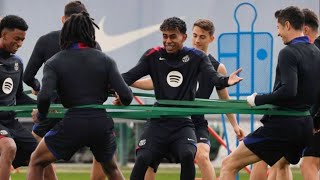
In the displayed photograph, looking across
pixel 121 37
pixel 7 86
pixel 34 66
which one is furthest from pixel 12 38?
pixel 121 37

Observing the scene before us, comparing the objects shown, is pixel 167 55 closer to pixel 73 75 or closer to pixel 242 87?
pixel 73 75

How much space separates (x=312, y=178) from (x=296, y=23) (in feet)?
5.06

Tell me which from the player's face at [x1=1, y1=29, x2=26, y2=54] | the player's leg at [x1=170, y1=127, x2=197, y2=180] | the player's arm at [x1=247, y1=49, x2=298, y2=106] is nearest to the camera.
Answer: the player's arm at [x1=247, y1=49, x2=298, y2=106]

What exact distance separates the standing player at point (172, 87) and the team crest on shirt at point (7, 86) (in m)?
1.50

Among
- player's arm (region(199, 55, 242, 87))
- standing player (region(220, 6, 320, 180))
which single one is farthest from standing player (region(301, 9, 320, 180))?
player's arm (region(199, 55, 242, 87))

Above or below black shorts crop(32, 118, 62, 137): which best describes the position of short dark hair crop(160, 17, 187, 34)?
above

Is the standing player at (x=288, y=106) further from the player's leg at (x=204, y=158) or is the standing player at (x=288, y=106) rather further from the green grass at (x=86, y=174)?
the green grass at (x=86, y=174)

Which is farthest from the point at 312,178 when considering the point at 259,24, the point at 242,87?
the point at 259,24

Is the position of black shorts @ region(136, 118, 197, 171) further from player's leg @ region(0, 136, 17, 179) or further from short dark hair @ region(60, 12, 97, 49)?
player's leg @ region(0, 136, 17, 179)

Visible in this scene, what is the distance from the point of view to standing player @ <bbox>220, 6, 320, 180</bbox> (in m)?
10.0

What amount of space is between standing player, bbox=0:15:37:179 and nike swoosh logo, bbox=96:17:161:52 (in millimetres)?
6137

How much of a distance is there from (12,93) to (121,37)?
6.34m

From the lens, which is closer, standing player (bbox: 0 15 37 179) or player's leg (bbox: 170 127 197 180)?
player's leg (bbox: 170 127 197 180)

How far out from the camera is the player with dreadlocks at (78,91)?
9.70 meters
